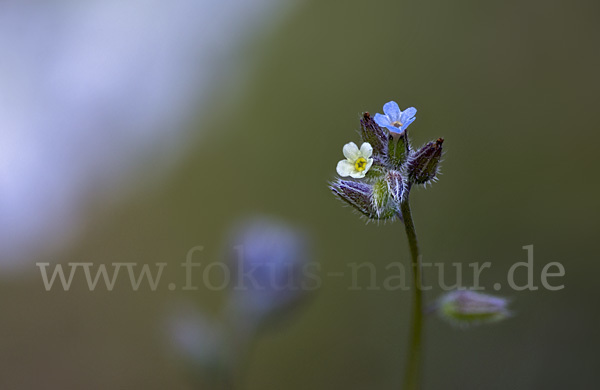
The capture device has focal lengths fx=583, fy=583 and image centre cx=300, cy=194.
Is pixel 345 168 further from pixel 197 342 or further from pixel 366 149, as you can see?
pixel 197 342

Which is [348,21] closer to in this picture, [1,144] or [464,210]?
[464,210]

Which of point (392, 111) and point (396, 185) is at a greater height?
point (392, 111)

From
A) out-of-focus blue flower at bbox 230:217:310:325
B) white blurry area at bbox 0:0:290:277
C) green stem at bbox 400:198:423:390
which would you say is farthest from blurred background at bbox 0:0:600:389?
green stem at bbox 400:198:423:390

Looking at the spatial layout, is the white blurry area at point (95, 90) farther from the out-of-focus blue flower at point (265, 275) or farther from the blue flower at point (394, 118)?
the blue flower at point (394, 118)

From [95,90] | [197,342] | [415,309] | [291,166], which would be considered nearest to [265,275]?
[197,342]

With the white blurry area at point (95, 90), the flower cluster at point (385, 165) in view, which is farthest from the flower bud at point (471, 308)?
the white blurry area at point (95, 90)

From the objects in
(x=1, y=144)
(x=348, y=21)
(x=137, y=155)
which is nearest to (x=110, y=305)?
(x=137, y=155)
